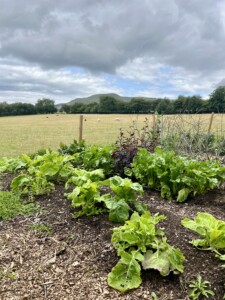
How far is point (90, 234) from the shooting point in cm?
281

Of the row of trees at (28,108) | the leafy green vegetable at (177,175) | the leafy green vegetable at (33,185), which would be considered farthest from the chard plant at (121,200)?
the row of trees at (28,108)

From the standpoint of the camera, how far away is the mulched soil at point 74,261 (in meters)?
2.13

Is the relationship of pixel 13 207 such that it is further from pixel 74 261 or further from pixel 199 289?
pixel 199 289

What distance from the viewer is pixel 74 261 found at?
96.9 inches

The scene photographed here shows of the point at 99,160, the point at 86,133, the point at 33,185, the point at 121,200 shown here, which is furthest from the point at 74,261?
the point at 86,133

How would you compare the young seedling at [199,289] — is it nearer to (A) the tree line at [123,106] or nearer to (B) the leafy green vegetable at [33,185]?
(B) the leafy green vegetable at [33,185]

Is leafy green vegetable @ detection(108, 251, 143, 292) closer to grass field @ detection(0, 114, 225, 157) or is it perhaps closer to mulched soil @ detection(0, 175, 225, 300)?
mulched soil @ detection(0, 175, 225, 300)

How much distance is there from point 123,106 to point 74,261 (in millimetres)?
24308

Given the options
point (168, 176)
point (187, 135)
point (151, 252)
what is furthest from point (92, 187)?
point (187, 135)

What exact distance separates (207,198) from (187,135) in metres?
3.58

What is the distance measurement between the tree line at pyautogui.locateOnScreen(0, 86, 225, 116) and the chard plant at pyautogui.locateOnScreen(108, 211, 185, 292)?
659 cm

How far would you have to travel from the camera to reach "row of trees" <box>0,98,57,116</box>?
136 ft

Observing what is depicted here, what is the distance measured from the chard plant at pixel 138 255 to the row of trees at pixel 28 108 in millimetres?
41672

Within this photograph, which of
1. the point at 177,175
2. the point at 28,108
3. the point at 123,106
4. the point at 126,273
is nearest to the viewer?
the point at 126,273
